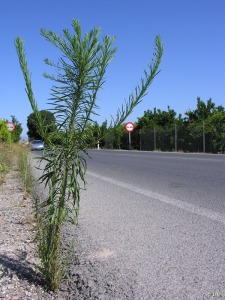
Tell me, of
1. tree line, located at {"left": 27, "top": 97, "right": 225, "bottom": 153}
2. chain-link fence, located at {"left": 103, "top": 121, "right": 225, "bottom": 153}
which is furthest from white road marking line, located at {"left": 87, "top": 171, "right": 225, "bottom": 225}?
chain-link fence, located at {"left": 103, "top": 121, "right": 225, "bottom": 153}

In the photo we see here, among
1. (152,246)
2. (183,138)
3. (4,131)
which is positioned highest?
(4,131)

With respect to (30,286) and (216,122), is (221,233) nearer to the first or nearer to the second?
(30,286)

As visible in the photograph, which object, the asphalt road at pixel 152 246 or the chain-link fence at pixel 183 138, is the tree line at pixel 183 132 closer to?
the chain-link fence at pixel 183 138

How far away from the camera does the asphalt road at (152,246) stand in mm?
3180

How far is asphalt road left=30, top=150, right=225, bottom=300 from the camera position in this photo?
10.4ft

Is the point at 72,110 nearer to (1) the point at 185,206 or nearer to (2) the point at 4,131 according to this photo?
(1) the point at 185,206

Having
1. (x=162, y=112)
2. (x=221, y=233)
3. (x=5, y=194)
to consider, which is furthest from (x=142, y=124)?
(x=221, y=233)

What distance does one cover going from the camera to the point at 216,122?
100 ft

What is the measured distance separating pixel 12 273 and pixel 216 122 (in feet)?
94.0

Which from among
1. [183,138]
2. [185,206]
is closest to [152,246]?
[185,206]

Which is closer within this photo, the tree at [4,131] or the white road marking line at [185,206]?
the white road marking line at [185,206]

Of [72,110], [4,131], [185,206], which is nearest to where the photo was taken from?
[72,110]

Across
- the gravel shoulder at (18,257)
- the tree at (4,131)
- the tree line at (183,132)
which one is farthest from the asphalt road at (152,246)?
the tree at (4,131)

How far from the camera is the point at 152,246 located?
4.31 meters
